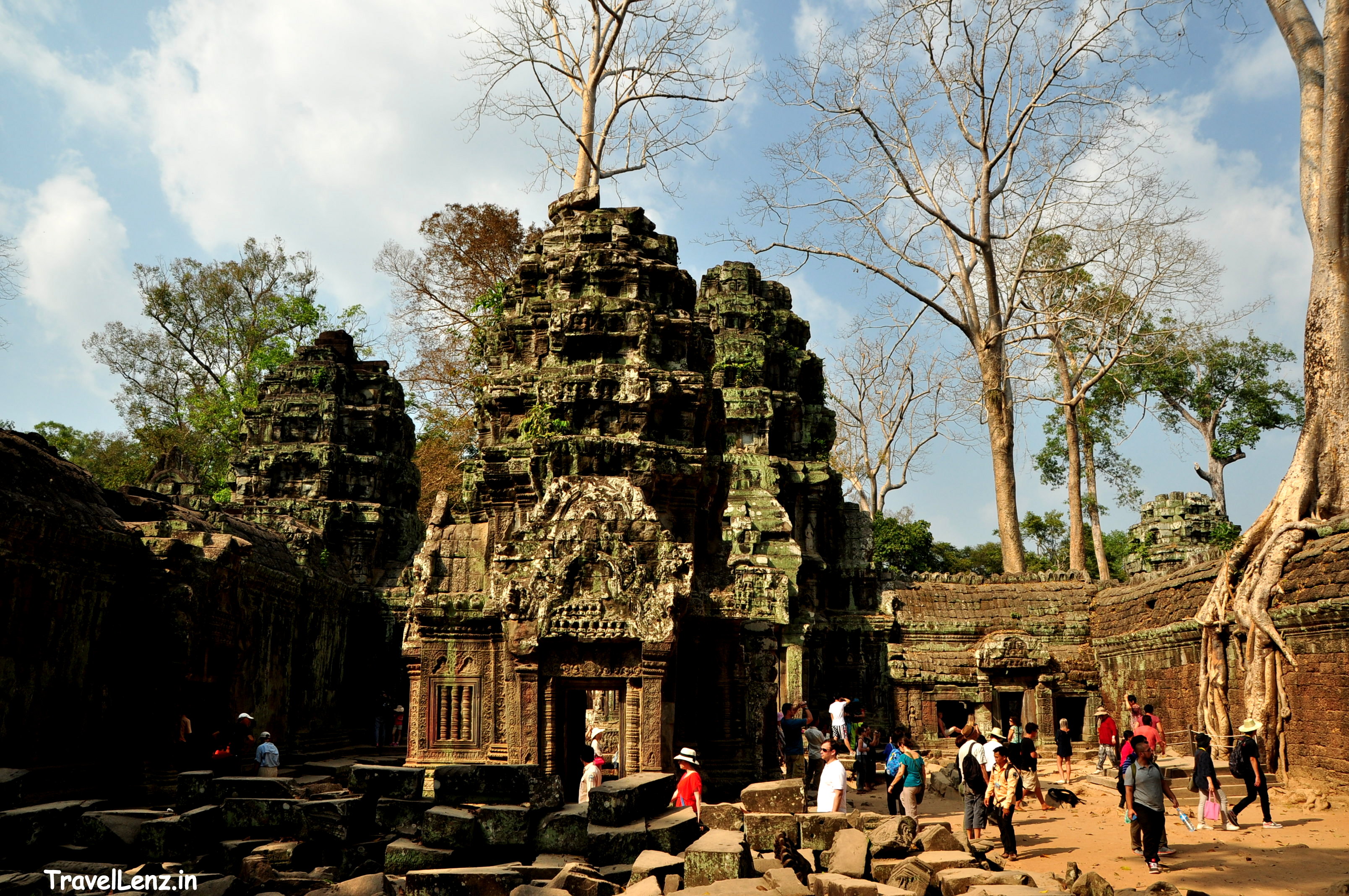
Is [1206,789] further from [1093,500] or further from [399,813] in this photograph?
[1093,500]

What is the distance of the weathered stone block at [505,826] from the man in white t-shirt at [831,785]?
10.8 feet

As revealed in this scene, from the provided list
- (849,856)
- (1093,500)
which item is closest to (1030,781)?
(849,856)

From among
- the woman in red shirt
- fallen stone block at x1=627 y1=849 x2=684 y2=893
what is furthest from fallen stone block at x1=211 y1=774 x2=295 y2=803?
the woman in red shirt

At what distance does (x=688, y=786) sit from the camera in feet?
32.0

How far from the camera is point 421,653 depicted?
1370 cm

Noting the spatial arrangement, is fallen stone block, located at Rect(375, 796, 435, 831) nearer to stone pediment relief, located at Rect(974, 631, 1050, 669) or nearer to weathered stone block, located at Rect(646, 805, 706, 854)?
weathered stone block, located at Rect(646, 805, 706, 854)

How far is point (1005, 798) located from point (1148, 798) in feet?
4.28

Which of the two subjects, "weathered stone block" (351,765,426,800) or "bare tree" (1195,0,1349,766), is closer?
"weathered stone block" (351,765,426,800)

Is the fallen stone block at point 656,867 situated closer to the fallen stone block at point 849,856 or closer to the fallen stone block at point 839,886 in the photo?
the fallen stone block at point 839,886

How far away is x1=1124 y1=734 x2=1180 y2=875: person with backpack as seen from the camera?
8375mm

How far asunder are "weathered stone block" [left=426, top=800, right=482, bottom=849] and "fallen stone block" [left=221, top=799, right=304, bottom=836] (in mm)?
1170

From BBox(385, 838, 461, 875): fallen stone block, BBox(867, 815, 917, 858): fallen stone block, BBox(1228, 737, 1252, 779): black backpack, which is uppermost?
BBox(1228, 737, 1252, 779): black backpack

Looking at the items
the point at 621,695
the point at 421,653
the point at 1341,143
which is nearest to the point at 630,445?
the point at 621,695

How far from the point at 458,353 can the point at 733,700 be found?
741 inches
